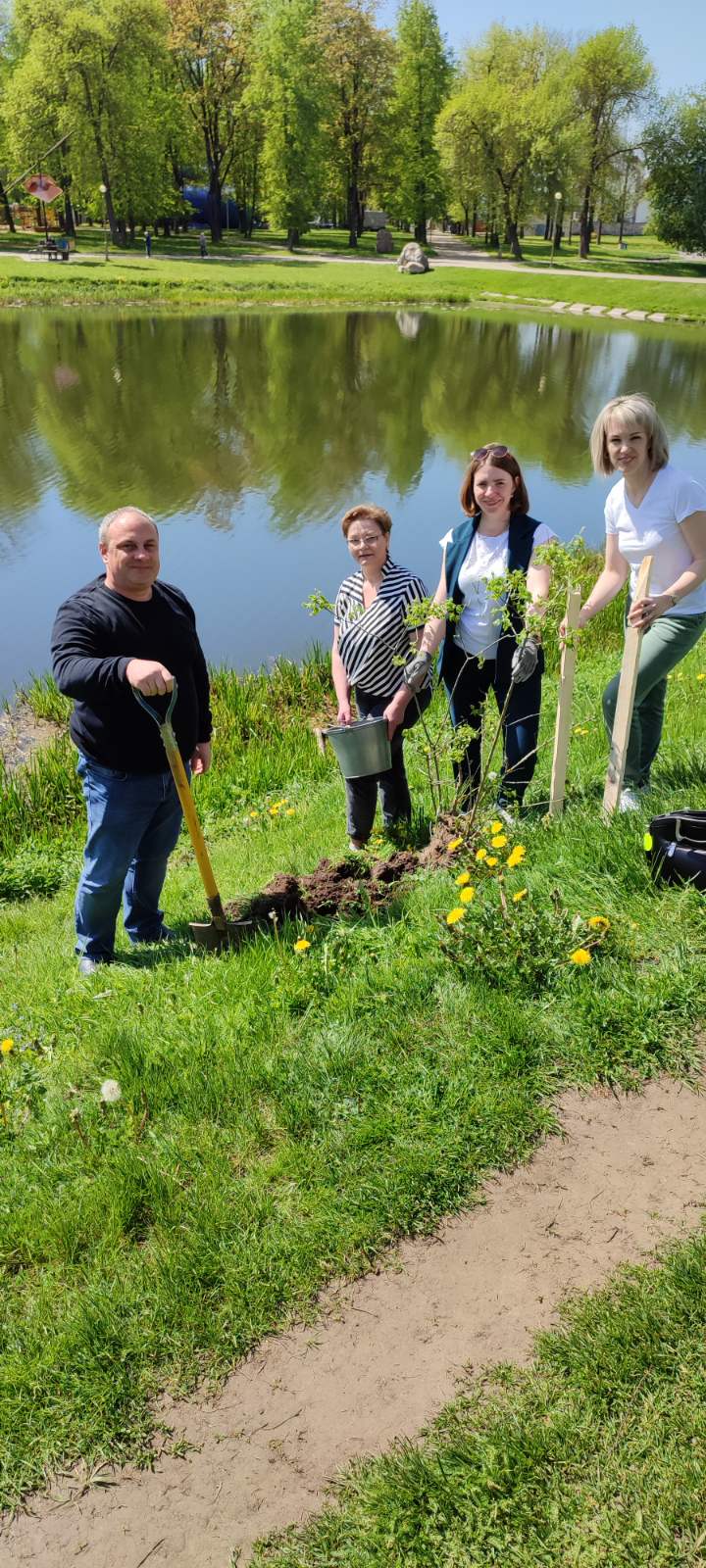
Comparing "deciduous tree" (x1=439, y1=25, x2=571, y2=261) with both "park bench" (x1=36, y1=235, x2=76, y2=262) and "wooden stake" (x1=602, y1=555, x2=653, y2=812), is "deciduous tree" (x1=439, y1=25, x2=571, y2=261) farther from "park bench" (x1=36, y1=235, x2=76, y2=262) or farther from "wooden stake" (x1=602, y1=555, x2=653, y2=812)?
"wooden stake" (x1=602, y1=555, x2=653, y2=812)

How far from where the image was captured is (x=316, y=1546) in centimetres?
234

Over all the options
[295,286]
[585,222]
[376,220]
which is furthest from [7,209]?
[585,222]

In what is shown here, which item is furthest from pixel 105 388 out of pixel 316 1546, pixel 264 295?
pixel 316 1546

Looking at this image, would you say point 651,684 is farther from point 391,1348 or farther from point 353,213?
point 353,213

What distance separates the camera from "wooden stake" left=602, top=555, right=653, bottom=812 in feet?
14.9

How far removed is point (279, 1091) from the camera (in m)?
3.54

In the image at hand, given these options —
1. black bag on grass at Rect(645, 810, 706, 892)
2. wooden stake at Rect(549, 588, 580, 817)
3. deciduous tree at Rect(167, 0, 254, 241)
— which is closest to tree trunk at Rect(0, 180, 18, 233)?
deciduous tree at Rect(167, 0, 254, 241)

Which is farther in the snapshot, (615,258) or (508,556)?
(615,258)

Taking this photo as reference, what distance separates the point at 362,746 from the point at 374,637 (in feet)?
1.98

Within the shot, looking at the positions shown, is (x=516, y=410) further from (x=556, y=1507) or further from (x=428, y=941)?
(x=556, y=1507)

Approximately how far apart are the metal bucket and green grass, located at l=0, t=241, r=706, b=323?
42.4 m

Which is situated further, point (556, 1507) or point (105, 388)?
point (105, 388)

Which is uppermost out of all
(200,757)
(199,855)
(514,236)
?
(514,236)

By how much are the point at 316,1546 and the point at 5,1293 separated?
1.17 m
